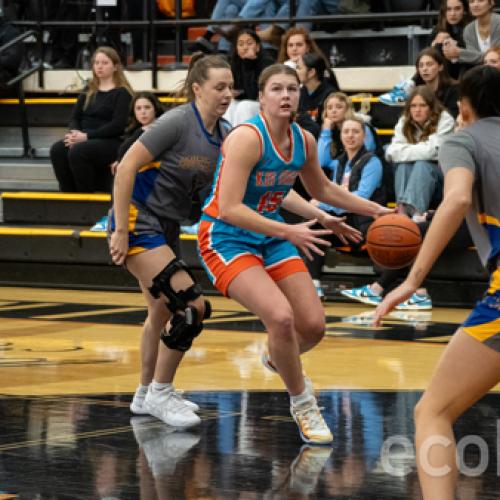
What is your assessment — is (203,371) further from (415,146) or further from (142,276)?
(415,146)

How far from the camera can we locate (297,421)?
18.6ft

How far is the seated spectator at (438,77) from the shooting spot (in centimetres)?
1132

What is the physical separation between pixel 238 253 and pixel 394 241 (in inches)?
81.6

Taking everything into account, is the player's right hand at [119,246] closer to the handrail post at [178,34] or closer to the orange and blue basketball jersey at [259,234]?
the orange and blue basketball jersey at [259,234]

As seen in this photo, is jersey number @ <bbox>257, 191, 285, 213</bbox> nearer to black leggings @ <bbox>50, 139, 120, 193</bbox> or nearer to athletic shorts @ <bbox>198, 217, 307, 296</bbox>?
athletic shorts @ <bbox>198, 217, 307, 296</bbox>

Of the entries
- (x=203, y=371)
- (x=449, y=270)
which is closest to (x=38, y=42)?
(x=449, y=270)

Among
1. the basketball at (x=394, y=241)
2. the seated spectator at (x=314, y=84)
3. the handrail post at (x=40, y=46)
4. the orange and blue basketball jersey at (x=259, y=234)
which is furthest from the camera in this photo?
the handrail post at (x=40, y=46)

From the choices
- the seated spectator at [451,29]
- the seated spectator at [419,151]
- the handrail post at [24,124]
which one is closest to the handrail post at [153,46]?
the handrail post at [24,124]

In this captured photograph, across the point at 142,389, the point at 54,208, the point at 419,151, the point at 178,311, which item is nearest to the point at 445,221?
the point at 178,311

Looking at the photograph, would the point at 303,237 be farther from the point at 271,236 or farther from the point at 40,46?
the point at 40,46

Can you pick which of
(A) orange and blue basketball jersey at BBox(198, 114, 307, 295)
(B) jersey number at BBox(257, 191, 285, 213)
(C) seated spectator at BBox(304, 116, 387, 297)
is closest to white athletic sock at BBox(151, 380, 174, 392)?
(A) orange and blue basketball jersey at BBox(198, 114, 307, 295)

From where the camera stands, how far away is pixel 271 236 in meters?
5.49

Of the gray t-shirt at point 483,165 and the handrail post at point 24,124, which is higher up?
the gray t-shirt at point 483,165

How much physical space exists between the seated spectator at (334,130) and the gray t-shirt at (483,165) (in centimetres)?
721
